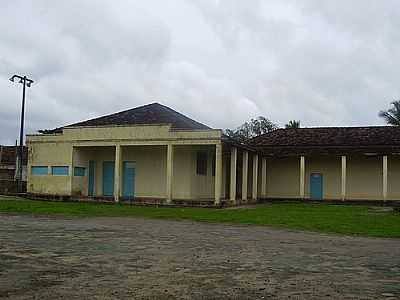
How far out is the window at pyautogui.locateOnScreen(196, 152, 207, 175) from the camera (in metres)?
29.5

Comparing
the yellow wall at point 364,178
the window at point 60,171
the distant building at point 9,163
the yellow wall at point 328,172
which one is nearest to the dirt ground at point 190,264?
the window at point 60,171

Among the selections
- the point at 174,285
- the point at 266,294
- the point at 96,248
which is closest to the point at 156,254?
the point at 96,248

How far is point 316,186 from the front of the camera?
111 feet

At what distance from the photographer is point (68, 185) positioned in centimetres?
2878

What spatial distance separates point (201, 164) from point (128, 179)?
13.3 feet

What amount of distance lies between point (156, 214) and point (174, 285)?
13.8 meters

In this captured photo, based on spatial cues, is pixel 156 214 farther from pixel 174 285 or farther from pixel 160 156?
pixel 174 285

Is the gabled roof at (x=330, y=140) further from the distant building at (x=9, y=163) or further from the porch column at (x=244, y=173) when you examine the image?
the distant building at (x=9, y=163)

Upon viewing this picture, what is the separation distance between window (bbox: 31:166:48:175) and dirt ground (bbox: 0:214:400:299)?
599 inches

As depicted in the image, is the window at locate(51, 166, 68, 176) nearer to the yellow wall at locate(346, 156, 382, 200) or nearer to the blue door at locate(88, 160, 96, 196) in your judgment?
the blue door at locate(88, 160, 96, 196)

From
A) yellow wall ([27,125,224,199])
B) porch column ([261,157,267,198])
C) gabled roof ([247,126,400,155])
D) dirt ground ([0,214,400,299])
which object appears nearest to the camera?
dirt ground ([0,214,400,299])

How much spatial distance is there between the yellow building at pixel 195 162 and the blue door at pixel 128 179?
0.18ft

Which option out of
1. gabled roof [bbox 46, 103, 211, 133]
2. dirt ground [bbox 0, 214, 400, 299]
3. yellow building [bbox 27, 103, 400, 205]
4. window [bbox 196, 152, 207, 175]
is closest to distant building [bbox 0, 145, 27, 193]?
gabled roof [bbox 46, 103, 211, 133]

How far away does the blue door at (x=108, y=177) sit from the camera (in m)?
30.1
